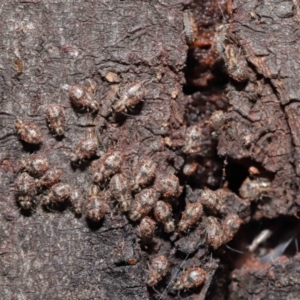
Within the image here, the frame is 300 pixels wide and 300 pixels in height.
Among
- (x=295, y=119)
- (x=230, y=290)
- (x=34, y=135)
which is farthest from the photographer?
(x=230, y=290)

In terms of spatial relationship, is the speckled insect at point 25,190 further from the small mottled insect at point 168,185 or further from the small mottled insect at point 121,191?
the small mottled insect at point 168,185

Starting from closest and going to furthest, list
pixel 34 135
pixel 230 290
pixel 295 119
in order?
pixel 34 135 < pixel 295 119 < pixel 230 290

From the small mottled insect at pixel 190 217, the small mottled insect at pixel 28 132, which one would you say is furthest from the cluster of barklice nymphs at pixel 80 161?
the small mottled insect at pixel 190 217

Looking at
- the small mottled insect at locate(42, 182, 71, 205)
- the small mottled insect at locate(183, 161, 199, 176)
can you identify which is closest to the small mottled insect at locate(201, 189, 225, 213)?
the small mottled insect at locate(183, 161, 199, 176)

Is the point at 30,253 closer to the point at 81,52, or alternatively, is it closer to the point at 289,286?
the point at 81,52

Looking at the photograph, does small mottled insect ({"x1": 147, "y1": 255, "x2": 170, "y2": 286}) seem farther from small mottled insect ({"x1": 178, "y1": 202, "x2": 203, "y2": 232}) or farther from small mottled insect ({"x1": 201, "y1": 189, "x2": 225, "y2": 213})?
small mottled insect ({"x1": 201, "y1": 189, "x2": 225, "y2": 213})

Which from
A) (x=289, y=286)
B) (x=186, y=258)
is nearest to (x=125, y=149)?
(x=186, y=258)
